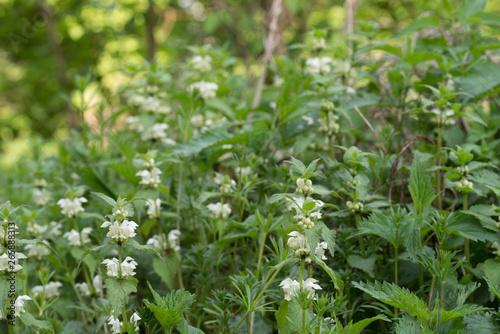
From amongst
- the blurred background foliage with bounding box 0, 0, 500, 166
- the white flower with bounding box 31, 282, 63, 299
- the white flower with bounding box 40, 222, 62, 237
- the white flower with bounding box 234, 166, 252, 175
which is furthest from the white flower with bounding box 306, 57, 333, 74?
the blurred background foliage with bounding box 0, 0, 500, 166

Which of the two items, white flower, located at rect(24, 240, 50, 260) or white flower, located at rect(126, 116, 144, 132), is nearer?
white flower, located at rect(24, 240, 50, 260)

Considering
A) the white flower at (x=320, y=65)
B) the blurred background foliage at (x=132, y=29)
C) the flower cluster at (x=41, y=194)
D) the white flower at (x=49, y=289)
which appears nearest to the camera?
the white flower at (x=49, y=289)

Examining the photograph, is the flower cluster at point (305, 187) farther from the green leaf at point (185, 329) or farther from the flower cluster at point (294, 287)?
the green leaf at point (185, 329)

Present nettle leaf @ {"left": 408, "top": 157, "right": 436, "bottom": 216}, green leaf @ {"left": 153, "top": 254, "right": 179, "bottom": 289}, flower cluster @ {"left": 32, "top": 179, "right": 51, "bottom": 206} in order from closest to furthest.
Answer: nettle leaf @ {"left": 408, "top": 157, "right": 436, "bottom": 216}
green leaf @ {"left": 153, "top": 254, "right": 179, "bottom": 289}
flower cluster @ {"left": 32, "top": 179, "right": 51, "bottom": 206}

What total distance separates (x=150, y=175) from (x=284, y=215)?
1.63ft

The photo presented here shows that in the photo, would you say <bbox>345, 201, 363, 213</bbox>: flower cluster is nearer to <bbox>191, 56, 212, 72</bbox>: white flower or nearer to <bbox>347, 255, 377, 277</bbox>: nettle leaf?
<bbox>347, 255, 377, 277</bbox>: nettle leaf

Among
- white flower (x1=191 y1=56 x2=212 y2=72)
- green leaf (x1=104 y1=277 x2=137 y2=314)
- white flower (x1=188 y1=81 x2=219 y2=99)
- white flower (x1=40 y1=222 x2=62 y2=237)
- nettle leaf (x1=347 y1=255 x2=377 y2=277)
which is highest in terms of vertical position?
white flower (x1=191 y1=56 x2=212 y2=72)

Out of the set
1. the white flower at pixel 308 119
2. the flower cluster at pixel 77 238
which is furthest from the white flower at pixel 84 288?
the white flower at pixel 308 119

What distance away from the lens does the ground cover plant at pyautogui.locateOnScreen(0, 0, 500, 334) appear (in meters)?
1.23

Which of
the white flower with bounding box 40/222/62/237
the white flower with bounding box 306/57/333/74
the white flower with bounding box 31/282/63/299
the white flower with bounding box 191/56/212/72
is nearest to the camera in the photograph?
the white flower with bounding box 31/282/63/299

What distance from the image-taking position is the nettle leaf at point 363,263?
1429 mm

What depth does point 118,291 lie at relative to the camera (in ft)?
3.88

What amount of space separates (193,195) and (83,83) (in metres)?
0.87

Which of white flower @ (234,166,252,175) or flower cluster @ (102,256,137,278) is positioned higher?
white flower @ (234,166,252,175)
